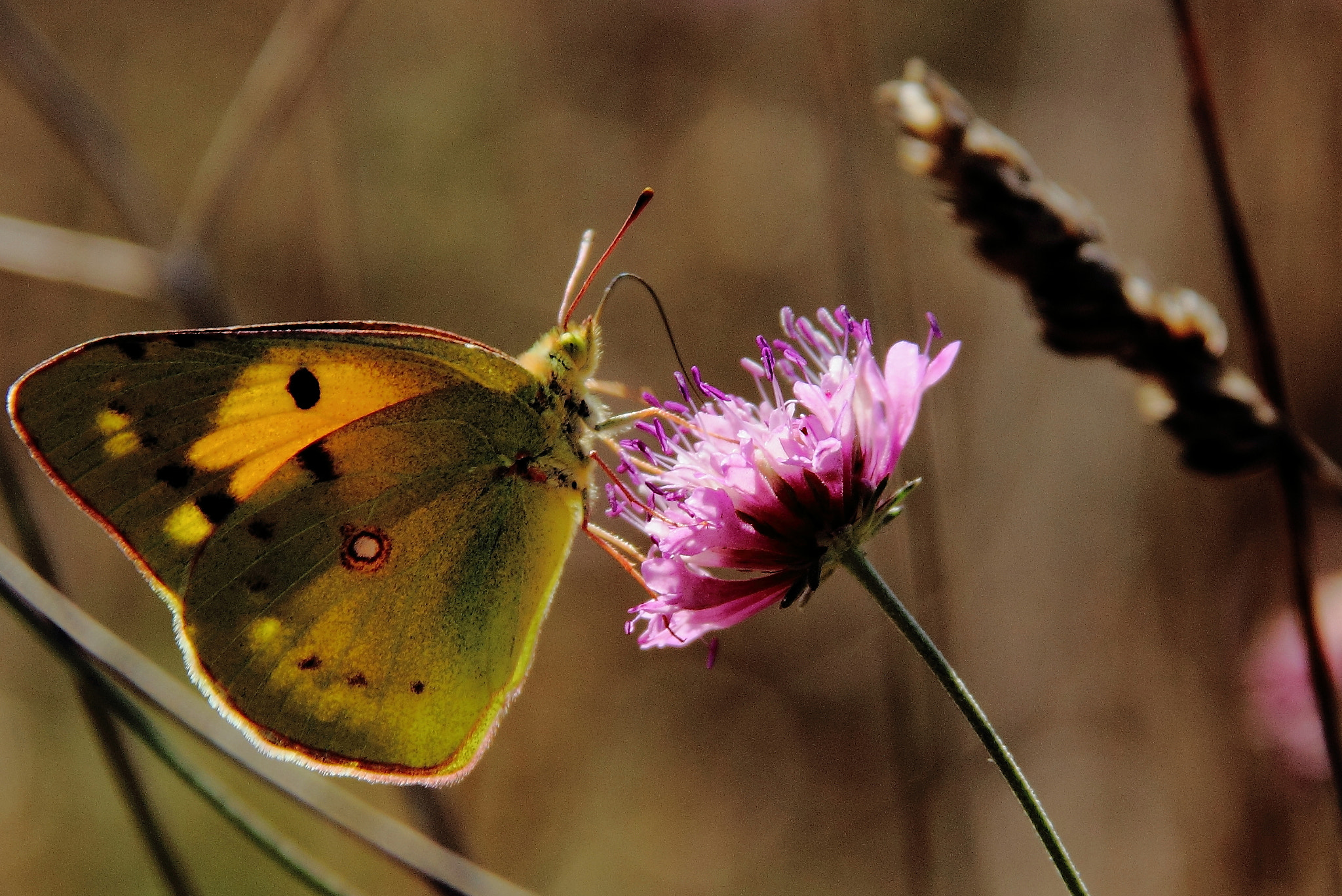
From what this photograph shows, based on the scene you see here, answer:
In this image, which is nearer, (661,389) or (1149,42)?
(1149,42)

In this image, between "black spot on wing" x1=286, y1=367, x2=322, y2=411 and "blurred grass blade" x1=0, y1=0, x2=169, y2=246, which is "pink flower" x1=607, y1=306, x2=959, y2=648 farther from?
"blurred grass blade" x1=0, y1=0, x2=169, y2=246

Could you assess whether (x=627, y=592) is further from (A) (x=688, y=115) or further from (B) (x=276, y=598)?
(B) (x=276, y=598)

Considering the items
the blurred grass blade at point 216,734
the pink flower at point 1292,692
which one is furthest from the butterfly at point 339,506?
the pink flower at point 1292,692

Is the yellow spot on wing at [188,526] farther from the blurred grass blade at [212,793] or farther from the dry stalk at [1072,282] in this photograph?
the dry stalk at [1072,282]

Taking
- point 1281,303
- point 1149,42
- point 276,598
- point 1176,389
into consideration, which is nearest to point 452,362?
point 276,598

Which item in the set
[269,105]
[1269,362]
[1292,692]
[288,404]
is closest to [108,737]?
[288,404]

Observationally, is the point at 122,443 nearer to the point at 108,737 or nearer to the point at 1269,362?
the point at 108,737

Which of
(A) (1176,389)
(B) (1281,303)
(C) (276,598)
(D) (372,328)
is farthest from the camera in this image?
(B) (1281,303)
